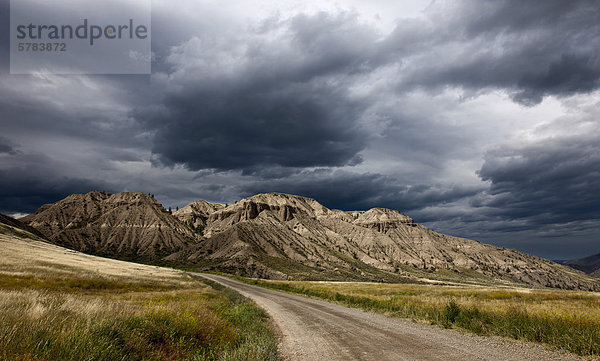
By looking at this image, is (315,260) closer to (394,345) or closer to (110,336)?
(394,345)

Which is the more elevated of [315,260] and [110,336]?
[110,336]

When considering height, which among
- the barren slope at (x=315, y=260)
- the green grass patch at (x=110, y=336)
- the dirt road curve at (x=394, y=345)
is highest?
the green grass patch at (x=110, y=336)

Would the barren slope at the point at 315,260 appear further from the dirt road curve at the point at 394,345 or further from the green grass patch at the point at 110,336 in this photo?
the green grass patch at the point at 110,336

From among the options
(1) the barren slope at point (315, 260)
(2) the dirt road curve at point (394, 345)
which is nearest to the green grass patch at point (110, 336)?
(2) the dirt road curve at point (394, 345)

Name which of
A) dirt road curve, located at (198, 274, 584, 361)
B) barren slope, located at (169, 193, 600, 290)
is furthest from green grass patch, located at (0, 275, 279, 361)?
barren slope, located at (169, 193, 600, 290)

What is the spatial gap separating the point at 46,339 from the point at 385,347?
29.1 ft

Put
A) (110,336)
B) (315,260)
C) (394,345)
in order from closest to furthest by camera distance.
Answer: (110,336) < (394,345) < (315,260)

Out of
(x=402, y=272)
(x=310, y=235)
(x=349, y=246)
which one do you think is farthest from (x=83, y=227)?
(x=402, y=272)

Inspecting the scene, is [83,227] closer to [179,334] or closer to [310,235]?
[310,235]

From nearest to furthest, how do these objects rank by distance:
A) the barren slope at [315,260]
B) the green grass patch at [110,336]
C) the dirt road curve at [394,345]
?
the green grass patch at [110,336] < the dirt road curve at [394,345] < the barren slope at [315,260]

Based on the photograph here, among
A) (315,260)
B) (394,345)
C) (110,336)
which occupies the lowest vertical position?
(315,260)

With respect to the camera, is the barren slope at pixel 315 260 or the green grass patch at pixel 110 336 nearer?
the green grass patch at pixel 110 336

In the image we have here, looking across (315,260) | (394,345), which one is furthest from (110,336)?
(315,260)

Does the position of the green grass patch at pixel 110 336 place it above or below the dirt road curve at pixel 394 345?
above
